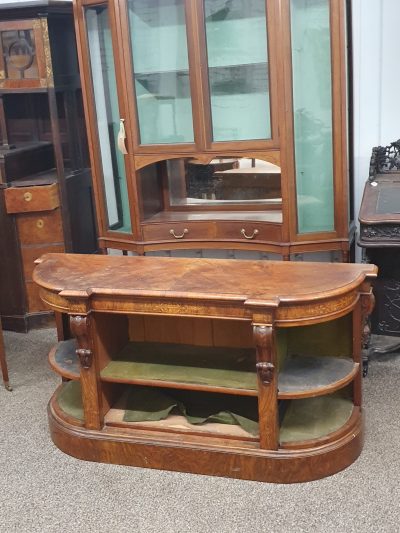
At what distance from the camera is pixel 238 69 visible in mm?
3373

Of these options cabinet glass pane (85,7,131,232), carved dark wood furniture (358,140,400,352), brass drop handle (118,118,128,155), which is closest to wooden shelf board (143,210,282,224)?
cabinet glass pane (85,7,131,232)

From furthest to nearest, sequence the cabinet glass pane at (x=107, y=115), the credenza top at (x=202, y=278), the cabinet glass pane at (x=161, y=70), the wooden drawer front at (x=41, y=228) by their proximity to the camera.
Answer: the wooden drawer front at (x=41, y=228), the cabinet glass pane at (x=107, y=115), the cabinet glass pane at (x=161, y=70), the credenza top at (x=202, y=278)

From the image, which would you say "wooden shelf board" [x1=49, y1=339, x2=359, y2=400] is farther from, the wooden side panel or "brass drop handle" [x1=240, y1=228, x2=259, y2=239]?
"brass drop handle" [x1=240, y1=228, x2=259, y2=239]

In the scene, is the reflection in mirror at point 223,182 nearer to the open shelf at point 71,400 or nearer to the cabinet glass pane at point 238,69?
the cabinet glass pane at point 238,69

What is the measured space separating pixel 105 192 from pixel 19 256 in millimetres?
683

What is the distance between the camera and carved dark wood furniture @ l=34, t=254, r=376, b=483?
2396mm

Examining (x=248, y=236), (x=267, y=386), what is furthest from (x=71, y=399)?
(x=248, y=236)

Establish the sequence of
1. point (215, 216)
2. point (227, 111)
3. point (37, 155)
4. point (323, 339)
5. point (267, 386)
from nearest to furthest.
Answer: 1. point (267, 386)
2. point (323, 339)
3. point (227, 111)
4. point (215, 216)
5. point (37, 155)

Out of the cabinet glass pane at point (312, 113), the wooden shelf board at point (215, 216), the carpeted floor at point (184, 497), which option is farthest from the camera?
the wooden shelf board at point (215, 216)

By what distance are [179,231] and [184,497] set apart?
1.56 meters

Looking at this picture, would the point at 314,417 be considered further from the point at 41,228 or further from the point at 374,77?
the point at 41,228

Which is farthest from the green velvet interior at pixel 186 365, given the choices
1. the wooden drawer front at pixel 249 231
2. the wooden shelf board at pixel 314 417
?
the wooden drawer front at pixel 249 231

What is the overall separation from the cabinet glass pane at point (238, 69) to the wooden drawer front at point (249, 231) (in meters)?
0.43

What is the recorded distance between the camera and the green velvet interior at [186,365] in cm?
253
